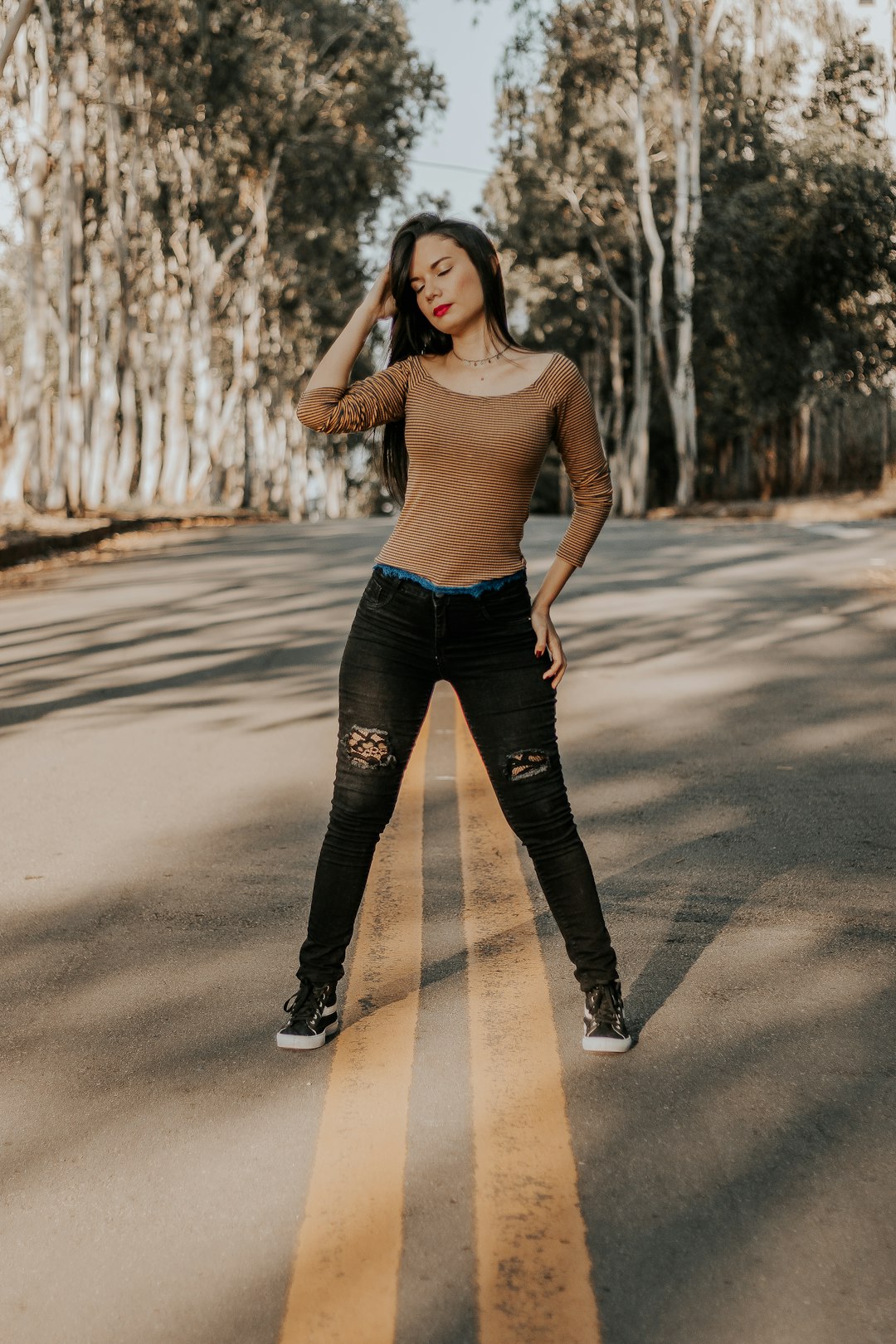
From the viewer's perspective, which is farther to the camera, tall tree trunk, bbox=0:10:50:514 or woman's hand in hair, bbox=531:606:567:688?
tall tree trunk, bbox=0:10:50:514

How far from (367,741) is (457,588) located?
0.42 metres

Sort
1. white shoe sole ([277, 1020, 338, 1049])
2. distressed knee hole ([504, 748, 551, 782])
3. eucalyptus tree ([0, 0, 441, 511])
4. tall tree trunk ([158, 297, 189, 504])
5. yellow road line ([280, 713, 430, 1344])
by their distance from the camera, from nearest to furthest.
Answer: yellow road line ([280, 713, 430, 1344]) → distressed knee hole ([504, 748, 551, 782]) → white shoe sole ([277, 1020, 338, 1049]) → eucalyptus tree ([0, 0, 441, 511]) → tall tree trunk ([158, 297, 189, 504])

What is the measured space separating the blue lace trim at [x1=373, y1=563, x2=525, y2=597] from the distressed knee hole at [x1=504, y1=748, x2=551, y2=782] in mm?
386

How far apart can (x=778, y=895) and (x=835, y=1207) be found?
2.28m

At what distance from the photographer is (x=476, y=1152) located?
136 inches

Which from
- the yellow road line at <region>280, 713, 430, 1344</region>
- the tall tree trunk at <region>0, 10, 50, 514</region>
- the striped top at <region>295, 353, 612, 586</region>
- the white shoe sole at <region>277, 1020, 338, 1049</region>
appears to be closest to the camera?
the yellow road line at <region>280, 713, 430, 1344</region>

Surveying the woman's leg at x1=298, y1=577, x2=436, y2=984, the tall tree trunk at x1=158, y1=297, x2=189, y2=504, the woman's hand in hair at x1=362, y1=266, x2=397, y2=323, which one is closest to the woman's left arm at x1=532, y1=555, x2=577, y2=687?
the woman's leg at x1=298, y1=577, x2=436, y2=984

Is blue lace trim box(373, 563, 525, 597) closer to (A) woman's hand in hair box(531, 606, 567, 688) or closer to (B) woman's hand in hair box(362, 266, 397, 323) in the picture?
(A) woman's hand in hair box(531, 606, 567, 688)

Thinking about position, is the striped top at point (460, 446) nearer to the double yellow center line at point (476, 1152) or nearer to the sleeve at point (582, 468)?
the sleeve at point (582, 468)

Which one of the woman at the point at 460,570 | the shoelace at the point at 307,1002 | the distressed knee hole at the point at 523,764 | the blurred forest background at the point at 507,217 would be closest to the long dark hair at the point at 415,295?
the woman at the point at 460,570

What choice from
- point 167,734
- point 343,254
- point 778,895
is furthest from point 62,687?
point 343,254

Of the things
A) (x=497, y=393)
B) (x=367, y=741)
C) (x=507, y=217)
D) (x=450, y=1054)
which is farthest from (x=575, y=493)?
(x=507, y=217)

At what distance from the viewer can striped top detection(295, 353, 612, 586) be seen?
3.81 m

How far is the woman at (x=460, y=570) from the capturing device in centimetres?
385
